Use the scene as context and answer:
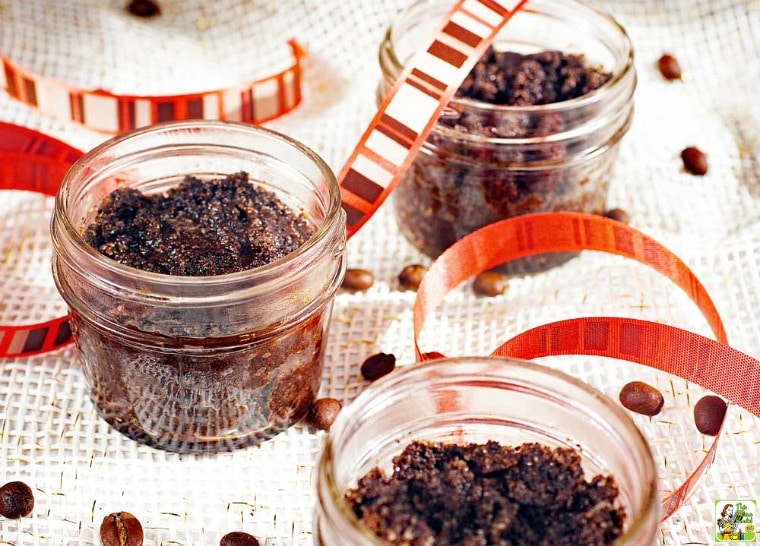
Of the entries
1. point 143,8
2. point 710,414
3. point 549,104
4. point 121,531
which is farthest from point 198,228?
point 143,8

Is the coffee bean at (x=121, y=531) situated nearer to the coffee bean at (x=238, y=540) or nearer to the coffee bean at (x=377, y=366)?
the coffee bean at (x=238, y=540)

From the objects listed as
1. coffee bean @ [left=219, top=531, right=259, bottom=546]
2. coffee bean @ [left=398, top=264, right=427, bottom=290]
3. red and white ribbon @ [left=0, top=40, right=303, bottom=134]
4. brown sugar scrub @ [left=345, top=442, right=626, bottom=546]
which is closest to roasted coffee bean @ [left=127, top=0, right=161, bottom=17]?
red and white ribbon @ [left=0, top=40, right=303, bottom=134]

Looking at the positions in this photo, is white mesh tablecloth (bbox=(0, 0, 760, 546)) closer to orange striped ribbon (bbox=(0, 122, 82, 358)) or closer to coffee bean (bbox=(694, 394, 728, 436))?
coffee bean (bbox=(694, 394, 728, 436))

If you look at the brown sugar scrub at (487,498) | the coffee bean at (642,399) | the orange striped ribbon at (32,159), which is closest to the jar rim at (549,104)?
the coffee bean at (642,399)

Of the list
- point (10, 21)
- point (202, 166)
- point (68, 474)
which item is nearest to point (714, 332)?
point (202, 166)

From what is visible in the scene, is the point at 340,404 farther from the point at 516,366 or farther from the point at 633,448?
the point at 633,448

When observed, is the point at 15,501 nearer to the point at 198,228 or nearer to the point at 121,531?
the point at 121,531
